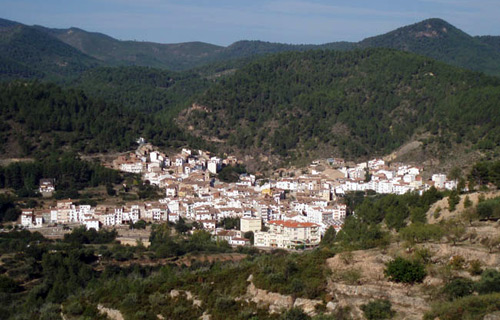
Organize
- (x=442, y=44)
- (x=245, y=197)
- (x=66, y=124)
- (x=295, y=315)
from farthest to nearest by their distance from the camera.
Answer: (x=442, y=44), (x=66, y=124), (x=245, y=197), (x=295, y=315)

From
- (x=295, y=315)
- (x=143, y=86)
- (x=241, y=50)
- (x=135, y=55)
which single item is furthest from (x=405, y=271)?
(x=135, y=55)

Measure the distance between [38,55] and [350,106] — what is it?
92364 millimetres

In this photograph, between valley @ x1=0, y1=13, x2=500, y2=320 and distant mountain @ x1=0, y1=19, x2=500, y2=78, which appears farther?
distant mountain @ x1=0, y1=19, x2=500, y2=78

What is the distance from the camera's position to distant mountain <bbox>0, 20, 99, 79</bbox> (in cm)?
11826

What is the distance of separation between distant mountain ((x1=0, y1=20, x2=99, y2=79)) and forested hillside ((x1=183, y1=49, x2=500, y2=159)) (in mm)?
52900

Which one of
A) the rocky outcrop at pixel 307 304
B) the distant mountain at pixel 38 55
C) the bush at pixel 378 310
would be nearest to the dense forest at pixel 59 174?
the rocky outcrop at pixel 307 304

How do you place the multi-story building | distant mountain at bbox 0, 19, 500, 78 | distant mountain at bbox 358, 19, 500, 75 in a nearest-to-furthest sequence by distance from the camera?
the multi-story building
distant mountain at bbox 358, 19, 500, 75
distant mountain at bbox 0, 19, 500, 78

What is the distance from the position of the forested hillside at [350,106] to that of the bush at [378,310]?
32334mm

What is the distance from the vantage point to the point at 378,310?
13758 millimetres

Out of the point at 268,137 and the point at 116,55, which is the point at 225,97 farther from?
the point at 116,55

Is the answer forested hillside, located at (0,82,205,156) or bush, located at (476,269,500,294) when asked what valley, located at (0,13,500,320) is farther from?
forested hillside, located at (0,82,205,156)

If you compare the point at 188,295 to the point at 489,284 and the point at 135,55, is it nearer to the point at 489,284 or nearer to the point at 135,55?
the point at 489,284

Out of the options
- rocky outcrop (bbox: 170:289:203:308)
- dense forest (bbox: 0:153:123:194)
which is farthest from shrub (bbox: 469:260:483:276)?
dense forest (bbox: 0:153:123:194)

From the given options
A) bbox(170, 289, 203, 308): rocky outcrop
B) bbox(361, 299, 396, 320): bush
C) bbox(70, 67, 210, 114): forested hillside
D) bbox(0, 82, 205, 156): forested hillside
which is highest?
bbox(70, 67, 210, 114): forested hillside
